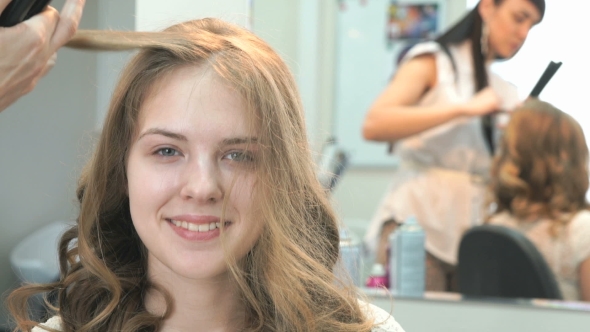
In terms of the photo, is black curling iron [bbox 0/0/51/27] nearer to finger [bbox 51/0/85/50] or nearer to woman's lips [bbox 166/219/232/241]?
finger [bbox 51/0/85/50]

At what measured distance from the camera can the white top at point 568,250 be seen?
74.7 inches

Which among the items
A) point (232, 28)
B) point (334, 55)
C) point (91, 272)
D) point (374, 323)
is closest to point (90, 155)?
point (91, 272)

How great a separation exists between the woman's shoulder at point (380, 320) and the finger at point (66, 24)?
0.74 m

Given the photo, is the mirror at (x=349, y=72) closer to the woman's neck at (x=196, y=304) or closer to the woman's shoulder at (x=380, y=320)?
the woman's shoulder at (x=380, y=320)

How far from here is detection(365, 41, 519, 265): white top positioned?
2021 millimetres

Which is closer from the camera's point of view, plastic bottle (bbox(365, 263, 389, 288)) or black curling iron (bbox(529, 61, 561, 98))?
black curling iron (bbox(529, 61, 561, 98))

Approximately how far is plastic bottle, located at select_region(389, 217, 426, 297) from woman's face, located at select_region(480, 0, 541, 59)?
54 centimetres

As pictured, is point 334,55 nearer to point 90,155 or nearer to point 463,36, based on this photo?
point 463,36

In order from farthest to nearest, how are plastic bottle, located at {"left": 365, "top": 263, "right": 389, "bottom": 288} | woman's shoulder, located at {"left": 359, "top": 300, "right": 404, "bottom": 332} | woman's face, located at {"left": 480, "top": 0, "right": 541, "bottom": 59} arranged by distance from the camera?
plastic bottle, located at {"left": 365, "top": 263, "right": 389, "bottom": 288}, woman's face, located at {"left": 480, "top": 0, "right": 541, "bottom": 59}, woman's shoulder, located at {"left": 359, "top": 300, "right": 404, "bottom": 332}

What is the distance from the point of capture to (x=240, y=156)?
1181 millimetres

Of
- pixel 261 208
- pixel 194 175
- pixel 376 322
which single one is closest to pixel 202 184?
pixel 194 175

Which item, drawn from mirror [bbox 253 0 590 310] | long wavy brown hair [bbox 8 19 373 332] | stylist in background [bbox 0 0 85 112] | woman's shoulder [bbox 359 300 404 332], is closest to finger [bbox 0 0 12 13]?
stylist in background [bbox 0 0 85 112]

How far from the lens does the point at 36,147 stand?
68.4 inches

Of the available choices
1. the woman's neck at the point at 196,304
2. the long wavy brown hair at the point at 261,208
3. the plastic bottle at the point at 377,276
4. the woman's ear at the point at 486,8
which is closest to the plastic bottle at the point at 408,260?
the plastic bottle at the point at 377,276
